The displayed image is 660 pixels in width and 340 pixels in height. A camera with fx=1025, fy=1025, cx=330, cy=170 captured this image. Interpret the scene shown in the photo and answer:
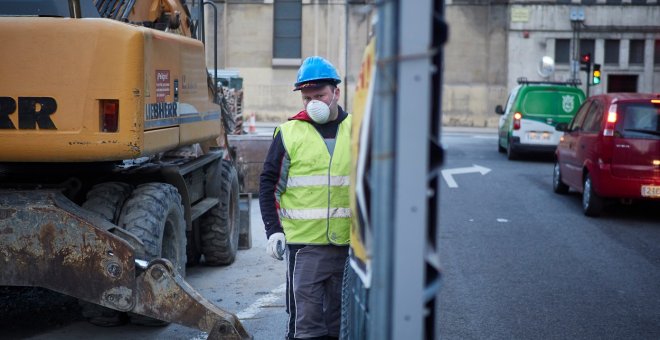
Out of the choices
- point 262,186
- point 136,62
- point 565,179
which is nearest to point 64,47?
point 136,62

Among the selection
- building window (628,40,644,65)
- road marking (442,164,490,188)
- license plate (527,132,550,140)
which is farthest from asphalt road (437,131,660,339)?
building window (628,40,644,65)

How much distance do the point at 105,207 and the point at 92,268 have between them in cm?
78

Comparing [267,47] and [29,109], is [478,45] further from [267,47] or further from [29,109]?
[29,109]

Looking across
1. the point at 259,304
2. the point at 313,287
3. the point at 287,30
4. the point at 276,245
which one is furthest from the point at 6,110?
the point at 287,30

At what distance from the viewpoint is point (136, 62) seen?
639cm

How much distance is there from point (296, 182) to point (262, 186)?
0.19 metres

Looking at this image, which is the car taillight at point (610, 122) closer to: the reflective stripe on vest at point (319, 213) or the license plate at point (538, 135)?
the reflective stripe on vest at point (319, 213)

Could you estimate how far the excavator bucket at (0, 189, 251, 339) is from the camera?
6.19 meters

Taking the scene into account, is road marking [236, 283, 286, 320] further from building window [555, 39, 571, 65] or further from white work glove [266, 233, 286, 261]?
building window [555, 39, 571, 65]

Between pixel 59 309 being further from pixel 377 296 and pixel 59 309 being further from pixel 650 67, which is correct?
pixel 650 67

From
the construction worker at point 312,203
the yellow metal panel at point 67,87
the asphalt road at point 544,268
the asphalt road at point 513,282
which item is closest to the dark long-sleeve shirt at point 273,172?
the construction worker at point 312,203

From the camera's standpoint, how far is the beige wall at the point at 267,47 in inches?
1796

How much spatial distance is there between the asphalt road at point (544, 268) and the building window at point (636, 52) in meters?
29.7

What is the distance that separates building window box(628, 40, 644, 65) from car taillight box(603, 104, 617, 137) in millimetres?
32992
